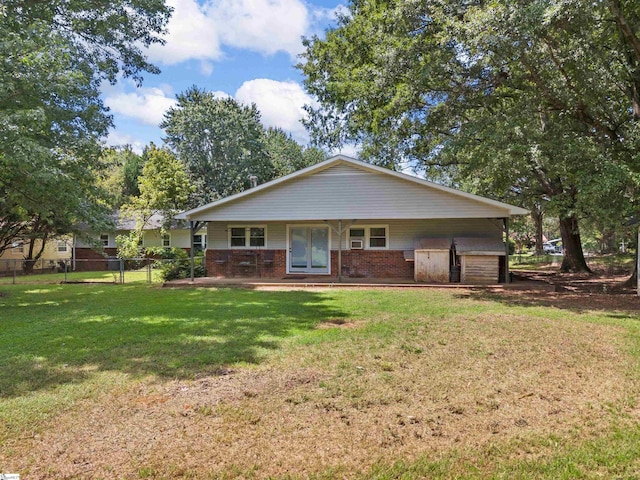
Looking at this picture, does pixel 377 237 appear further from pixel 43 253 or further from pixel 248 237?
pixel 43 253

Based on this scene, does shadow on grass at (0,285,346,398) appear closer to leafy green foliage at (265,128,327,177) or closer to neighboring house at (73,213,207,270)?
neighboring house at (73,213,207,270)

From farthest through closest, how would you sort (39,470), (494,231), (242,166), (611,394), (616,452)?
(242,166) → (494,231) → (611,394) → (616,452) → (39,470)

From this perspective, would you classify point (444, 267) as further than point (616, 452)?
Yes

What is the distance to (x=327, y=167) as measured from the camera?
14.7m

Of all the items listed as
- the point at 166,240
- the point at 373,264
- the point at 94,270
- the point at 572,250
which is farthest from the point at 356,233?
the point at 94,270

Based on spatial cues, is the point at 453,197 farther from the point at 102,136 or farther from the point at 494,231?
the point at 102,136

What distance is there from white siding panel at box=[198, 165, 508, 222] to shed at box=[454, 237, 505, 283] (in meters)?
1.05

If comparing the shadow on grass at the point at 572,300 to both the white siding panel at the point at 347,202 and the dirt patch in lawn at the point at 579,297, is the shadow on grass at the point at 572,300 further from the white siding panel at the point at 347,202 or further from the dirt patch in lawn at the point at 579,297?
the white siding panel at the point at 347,202

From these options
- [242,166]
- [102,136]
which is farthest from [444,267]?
[242,166]

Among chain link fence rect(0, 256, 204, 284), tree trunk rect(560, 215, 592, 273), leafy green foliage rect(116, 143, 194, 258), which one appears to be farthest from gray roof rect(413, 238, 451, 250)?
leafy green foliage rect(116, 143, 194, 258)

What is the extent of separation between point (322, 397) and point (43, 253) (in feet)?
96.7

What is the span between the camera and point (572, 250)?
19594mm

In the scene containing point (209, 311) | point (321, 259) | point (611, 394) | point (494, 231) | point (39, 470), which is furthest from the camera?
point (321, 259)

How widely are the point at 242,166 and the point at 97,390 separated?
33090 mm
